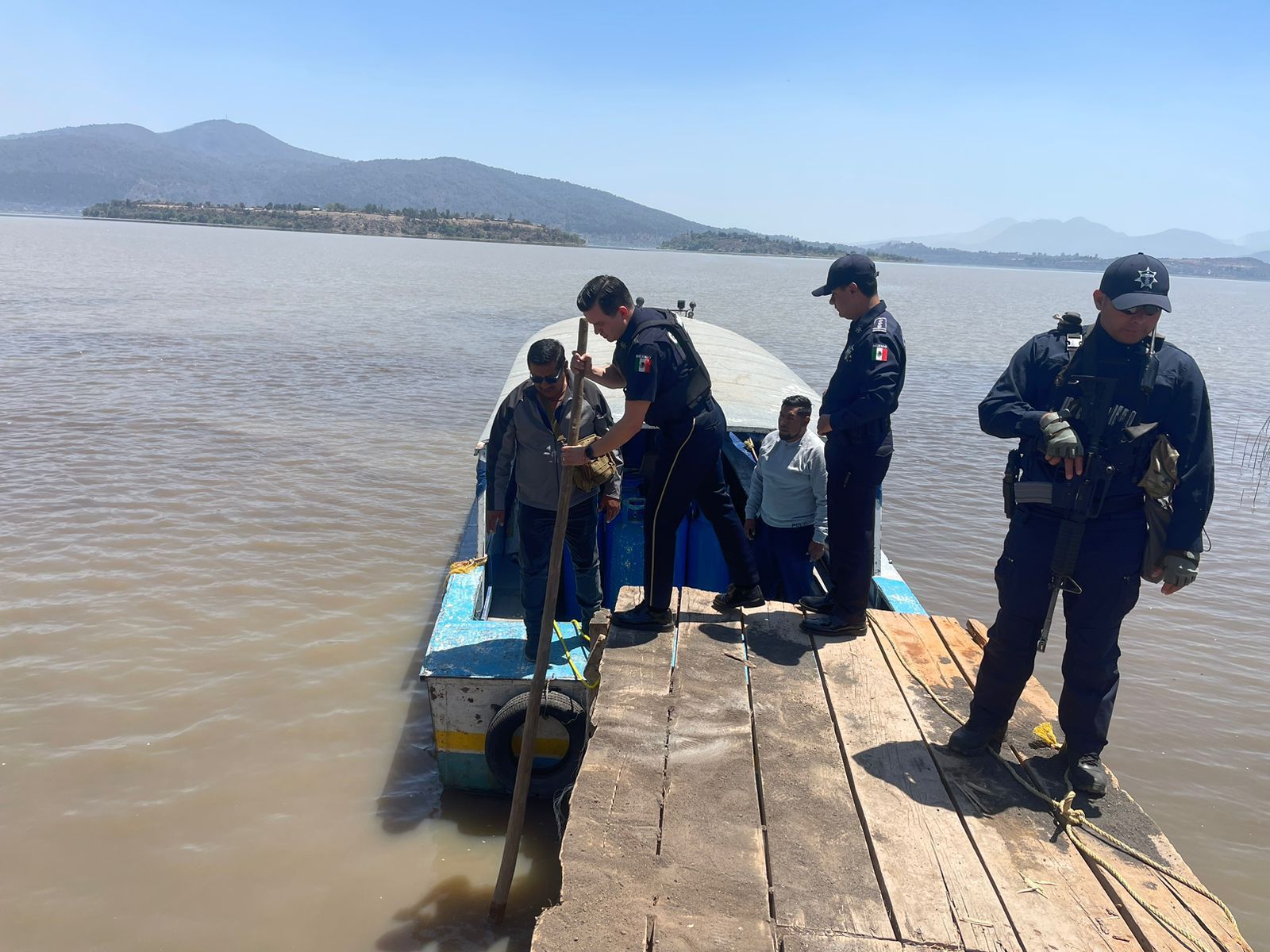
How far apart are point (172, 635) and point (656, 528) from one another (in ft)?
16.6

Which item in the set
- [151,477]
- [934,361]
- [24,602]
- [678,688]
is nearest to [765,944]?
[678,688]

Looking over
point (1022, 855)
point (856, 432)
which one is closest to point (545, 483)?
point (856, 432)

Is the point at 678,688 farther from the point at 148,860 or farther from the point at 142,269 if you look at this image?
the point at 142,269

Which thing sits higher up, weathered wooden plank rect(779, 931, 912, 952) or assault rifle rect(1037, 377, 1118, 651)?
assault rifle rect(1037, 377, 1118, 651)

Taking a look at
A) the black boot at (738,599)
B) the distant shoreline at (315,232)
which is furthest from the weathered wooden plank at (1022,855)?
the distant shoreline at (315,232)

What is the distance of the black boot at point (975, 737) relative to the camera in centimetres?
367

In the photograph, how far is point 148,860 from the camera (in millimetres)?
5008

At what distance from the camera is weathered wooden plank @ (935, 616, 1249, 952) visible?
2.73 m

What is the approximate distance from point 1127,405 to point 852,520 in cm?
152

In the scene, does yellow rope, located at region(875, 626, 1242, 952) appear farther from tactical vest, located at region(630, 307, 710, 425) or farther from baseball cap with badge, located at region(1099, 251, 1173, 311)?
tactical vest, located at region(630, 307, 710, 425)

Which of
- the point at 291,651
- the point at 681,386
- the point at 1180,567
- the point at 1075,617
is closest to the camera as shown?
the point at 1180,567

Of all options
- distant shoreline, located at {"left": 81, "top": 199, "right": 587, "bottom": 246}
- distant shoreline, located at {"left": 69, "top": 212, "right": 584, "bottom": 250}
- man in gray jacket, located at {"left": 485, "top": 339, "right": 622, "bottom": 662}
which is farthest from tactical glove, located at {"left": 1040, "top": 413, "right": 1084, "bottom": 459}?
distant shoreline, located at {"left": 81, "top": 199, "right": 587, "bottom": 246}

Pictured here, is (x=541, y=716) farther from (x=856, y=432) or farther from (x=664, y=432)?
(x=856, y=432)

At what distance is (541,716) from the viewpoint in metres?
5.07
